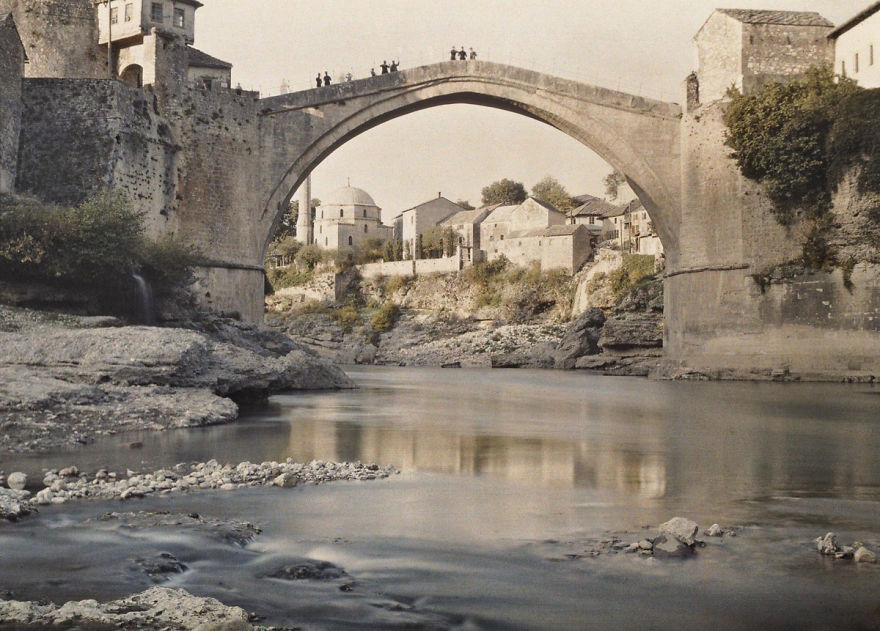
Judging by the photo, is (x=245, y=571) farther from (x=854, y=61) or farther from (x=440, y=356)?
(x=440, y=356)

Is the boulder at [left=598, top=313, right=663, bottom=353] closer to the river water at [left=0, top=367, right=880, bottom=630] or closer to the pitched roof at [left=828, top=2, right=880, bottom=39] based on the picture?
the pitched roof at [left=828, top=2, right=880, bottom=39]

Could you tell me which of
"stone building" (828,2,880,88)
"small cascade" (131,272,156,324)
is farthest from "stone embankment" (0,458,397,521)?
"stone building" (828,2,880,88)

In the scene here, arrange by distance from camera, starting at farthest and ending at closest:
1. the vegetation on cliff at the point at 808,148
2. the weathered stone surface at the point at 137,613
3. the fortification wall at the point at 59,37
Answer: the fortification wall at the point at 59,37
the vegetation on cliff at the point at 808,148
the weathered stone surface at the point at 137,613

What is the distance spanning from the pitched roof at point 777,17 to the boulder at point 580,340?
16076 millimetres

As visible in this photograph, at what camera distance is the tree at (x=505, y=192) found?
265 feet

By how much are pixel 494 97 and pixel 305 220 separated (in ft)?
170

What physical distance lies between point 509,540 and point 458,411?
11.1 meters

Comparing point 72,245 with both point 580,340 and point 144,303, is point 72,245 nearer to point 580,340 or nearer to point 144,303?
point 144,303

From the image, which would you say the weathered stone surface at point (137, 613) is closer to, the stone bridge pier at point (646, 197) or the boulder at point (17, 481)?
the boulder at point (17, 481)

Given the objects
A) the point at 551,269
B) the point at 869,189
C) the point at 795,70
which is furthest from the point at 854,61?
the point at 551,269

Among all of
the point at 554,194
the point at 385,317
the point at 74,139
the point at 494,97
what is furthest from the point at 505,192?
the point at 74,139

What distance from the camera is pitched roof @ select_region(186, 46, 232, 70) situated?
118ft

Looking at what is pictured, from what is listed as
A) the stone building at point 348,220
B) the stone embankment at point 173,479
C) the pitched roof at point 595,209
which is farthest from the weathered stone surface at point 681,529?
the stone building at point 348,220

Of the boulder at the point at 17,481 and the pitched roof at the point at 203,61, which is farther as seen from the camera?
the pitched roof at the point at 203,61
